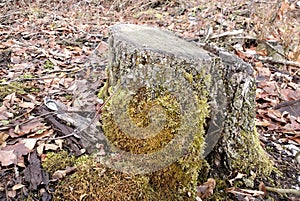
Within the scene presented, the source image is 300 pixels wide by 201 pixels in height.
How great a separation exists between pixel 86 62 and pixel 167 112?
2045mm

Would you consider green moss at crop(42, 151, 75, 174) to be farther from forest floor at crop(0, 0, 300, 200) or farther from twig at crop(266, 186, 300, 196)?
twig at crop(266, 186, 300, 196)

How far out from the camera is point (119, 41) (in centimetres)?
206

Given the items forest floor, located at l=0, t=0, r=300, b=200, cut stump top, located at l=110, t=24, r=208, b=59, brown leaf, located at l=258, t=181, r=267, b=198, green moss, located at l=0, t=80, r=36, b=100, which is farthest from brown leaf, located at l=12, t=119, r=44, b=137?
brown leaf, located at l=258, t=181, r=267, b=198

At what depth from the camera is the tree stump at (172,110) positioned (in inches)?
73.0

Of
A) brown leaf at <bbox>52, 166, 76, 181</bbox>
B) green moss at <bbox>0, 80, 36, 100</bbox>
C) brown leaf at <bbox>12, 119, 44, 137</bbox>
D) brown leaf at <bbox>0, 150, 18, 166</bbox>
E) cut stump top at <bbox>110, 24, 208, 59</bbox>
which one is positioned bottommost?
green moss at <bbox>0, 80, 36, 100</bbox>

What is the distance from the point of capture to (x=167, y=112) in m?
1.84

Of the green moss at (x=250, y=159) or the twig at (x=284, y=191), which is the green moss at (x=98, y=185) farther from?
the twig at (x=284, y=191)

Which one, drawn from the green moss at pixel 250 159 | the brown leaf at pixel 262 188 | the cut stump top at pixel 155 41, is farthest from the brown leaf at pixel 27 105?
the brown leaf at pixel 262 188

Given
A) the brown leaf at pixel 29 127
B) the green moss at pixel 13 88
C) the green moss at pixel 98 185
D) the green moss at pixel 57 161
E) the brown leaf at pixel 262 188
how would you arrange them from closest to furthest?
the green moss at pixel 98 185 < the green moss at pixel 57 161 < the brown leaf at pixel 262 188 < the brown leaf at pixel 29 127 < the green moss at pixel 13 88

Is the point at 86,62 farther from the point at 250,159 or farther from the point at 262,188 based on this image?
→ the point at 262,188

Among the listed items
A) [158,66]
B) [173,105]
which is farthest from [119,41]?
[173,105]

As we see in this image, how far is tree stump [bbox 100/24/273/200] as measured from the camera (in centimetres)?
185

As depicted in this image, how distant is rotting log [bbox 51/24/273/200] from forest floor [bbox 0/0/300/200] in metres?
0.39

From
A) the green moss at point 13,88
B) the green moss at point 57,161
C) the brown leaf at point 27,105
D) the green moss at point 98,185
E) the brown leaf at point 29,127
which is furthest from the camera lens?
the green moss at point 13,88
